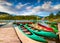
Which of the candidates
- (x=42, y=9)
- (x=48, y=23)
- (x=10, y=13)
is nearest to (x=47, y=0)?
(x=42, y=9)

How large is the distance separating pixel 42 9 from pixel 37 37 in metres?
0.72

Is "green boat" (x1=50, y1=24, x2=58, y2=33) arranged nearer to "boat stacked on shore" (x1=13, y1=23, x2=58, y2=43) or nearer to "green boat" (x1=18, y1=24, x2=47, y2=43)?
"boat stacked on shore" (x1=13, y1=23, x2=58, y2=43)

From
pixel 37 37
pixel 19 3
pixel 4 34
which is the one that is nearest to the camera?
pixel 37 37

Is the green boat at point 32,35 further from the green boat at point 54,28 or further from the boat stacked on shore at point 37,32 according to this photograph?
the green boat at point 54,28

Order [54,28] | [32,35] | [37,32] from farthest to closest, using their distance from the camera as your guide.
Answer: [54,28], [37,32], [32,35]

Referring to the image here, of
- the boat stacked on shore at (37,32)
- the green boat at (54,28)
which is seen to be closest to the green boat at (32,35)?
the boat stacked on shore at (37,32)

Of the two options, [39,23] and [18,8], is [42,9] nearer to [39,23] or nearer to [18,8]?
[39,23]

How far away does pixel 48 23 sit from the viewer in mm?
3203

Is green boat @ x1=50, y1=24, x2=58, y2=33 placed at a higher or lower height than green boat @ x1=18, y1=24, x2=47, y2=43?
higher

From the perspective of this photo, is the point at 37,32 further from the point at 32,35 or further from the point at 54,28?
the point at 54,28

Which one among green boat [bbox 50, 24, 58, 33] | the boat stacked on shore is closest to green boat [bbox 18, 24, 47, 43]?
the boat stacked on shore

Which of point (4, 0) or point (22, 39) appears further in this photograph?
point (4, 0)

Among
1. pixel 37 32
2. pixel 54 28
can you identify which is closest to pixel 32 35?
pixel 37 32

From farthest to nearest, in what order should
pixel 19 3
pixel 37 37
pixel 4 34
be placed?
pixel 19 3 < pixel 4 34 < pixel 37 37
